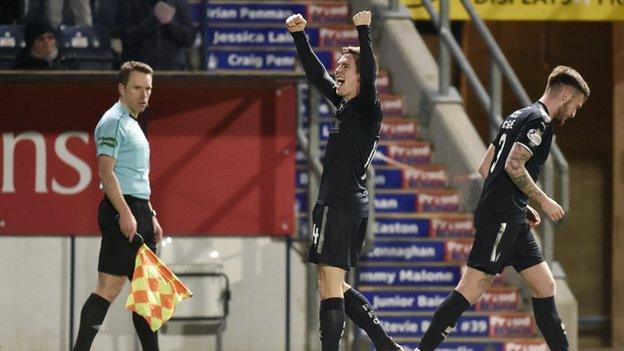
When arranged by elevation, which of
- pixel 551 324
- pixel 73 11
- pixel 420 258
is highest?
pixel 73 11

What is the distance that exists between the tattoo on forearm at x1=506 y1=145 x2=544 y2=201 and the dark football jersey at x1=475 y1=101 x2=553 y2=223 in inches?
1.7

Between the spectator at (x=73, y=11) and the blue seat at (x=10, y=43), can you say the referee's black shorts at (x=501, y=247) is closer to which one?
the blue seat at (x=10, y=43)

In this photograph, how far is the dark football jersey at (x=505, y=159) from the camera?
36.2 feet

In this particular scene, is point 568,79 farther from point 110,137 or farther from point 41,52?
point 41,52

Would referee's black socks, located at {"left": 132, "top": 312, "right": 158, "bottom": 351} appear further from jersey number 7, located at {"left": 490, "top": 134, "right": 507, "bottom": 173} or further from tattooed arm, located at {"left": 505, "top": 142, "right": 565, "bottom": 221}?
tattooed arm, located at {"left": 505, "top": 142, "right": 565, "bottom": 221}

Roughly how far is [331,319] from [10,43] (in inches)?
246

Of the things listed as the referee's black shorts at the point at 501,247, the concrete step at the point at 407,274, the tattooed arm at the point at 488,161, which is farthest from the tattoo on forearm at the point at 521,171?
the concrete step at the point at 407,274

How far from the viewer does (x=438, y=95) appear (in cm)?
1680

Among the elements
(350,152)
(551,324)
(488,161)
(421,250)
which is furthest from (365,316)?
(421,250)

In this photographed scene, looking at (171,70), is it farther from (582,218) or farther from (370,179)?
(582,218)

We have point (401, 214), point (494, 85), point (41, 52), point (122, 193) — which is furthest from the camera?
point (494, 85)

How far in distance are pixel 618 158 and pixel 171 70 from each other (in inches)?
264

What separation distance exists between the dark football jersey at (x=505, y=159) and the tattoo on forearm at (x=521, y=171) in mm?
44

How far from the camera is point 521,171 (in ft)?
36.2
